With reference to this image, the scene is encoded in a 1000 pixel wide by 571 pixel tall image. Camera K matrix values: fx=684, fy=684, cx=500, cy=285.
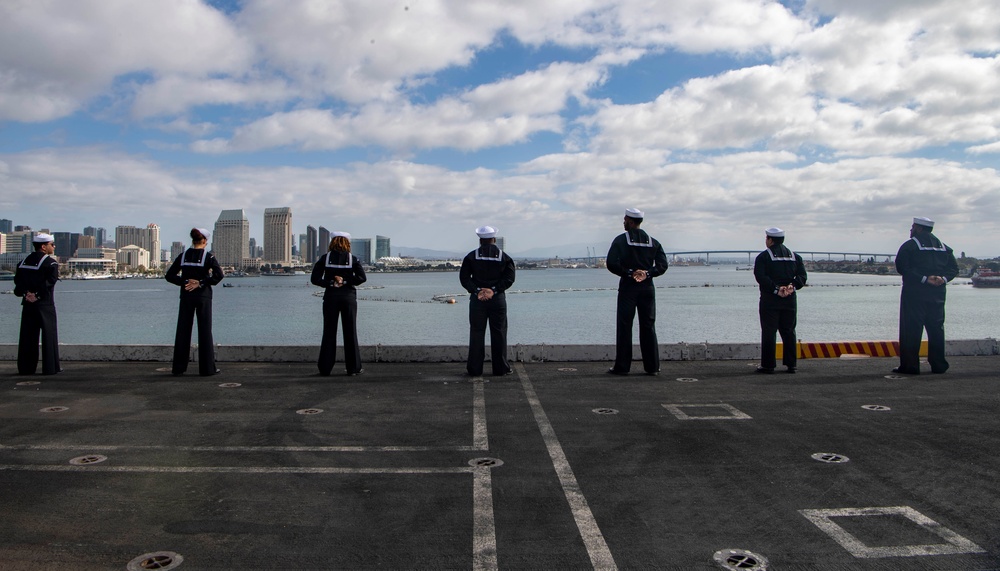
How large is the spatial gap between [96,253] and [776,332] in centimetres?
20898

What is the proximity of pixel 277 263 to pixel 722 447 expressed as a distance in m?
192

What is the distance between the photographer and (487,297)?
9.92 m

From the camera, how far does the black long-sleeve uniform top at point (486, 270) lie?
10133mm

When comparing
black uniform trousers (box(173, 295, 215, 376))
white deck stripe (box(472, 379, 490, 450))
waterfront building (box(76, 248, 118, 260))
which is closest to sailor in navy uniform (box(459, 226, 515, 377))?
white deck stripe (box(472, 379, 490, 450))

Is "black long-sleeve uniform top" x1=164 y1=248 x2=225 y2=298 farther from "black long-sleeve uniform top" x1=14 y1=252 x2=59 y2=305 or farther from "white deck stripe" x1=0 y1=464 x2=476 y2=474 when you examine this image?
"white deck stripe" x1=0 y1=464 x2=476 y2=474

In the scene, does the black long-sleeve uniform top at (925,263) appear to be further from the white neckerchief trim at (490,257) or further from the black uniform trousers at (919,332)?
the white neckerchief trim at (490,257)

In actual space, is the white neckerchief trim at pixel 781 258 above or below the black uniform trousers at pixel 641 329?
above

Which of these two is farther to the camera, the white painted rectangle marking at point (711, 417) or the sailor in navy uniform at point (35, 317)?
the sailor in navy uniform at point (35, 317)

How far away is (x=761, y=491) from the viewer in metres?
4.66

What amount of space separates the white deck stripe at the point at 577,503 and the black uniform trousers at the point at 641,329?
3.07 metres

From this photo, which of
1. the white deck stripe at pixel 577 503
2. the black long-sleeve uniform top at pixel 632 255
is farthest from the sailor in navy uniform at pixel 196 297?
the black long-sleeve uniform top at pixel 632 255

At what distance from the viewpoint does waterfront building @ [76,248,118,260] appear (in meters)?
175

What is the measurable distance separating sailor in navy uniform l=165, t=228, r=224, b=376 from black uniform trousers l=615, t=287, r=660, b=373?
5.85 m

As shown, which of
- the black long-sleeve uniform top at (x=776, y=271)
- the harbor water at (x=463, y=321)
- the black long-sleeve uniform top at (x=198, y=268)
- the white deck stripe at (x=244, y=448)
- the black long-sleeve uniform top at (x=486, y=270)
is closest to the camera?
the white deck stripe at (x=244, y=448)
